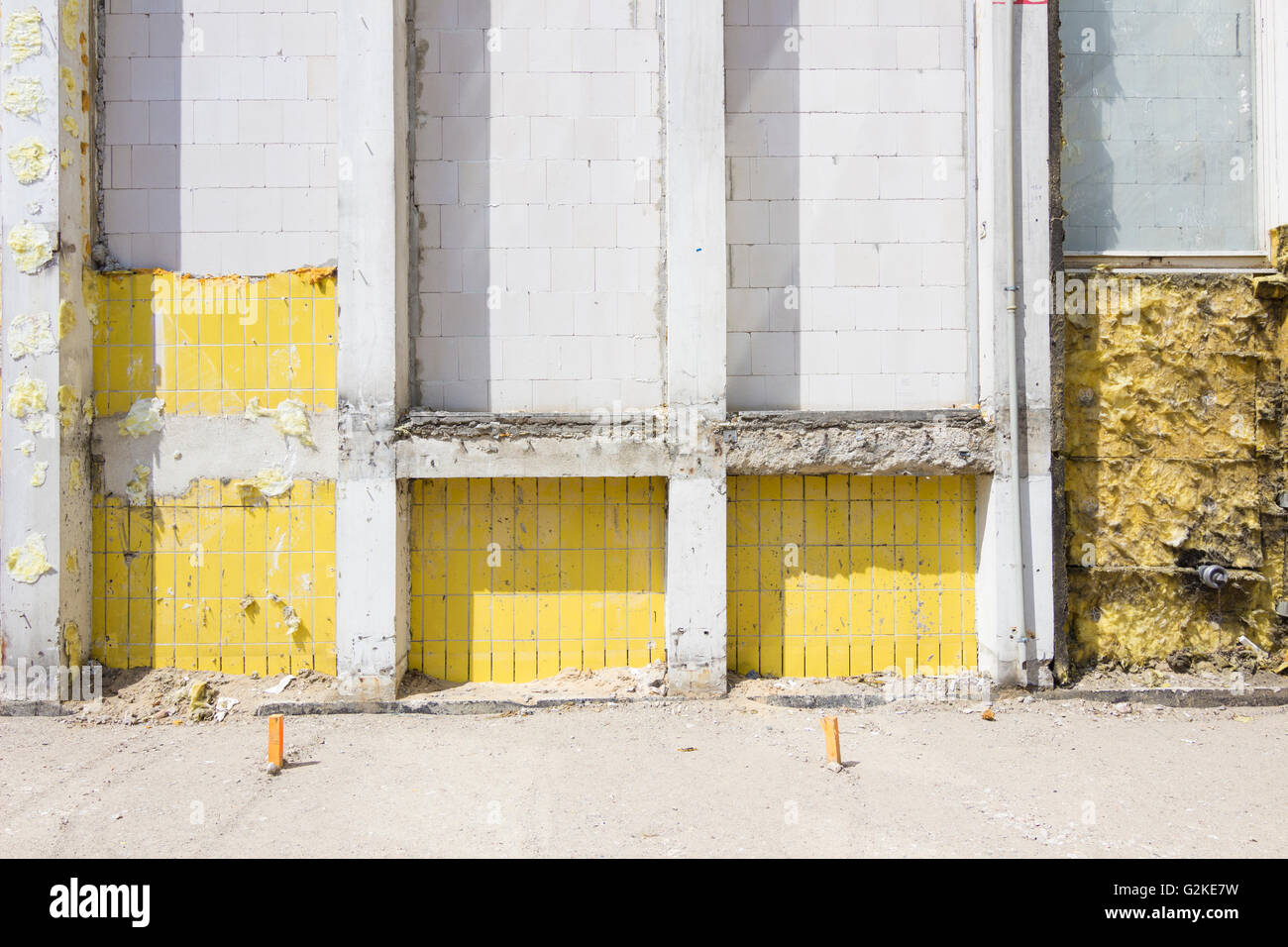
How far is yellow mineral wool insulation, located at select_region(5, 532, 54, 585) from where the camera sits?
5.60 metres

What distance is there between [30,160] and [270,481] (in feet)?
9.27

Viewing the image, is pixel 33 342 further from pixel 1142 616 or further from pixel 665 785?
pixel 1142 616

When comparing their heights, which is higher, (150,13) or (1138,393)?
(150,13)

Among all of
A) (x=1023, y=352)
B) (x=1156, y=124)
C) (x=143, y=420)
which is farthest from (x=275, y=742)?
(x=1156, y=124)

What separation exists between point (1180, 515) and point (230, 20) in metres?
8.20

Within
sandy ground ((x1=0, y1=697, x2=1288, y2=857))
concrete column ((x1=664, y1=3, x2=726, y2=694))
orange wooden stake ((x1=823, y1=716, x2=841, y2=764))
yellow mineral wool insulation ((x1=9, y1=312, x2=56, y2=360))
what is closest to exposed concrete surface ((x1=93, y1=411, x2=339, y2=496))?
yellow mineral wool insulation ((x1=9, y1=312, x2=56, y2=360))

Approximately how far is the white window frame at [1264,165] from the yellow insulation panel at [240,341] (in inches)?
230

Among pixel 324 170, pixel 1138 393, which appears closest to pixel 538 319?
pixel 324 170

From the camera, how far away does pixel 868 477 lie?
6.08 metres

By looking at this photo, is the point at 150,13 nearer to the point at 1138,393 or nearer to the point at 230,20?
the point at 230,20

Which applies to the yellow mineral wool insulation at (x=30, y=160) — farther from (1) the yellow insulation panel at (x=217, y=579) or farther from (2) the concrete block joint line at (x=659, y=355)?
(1) the yellow insulation panel at (x=217, y=579)

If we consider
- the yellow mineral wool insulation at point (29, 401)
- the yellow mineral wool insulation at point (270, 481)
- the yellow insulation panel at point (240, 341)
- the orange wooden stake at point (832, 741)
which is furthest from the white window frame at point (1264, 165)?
the yellow mineral wool insulation at point (29, 401)

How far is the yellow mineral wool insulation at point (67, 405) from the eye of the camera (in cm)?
564

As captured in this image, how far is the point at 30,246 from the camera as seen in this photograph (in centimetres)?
562
